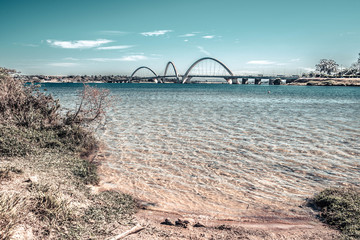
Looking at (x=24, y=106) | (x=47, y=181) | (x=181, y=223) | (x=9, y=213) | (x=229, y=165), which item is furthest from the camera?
(x=24, y=106)

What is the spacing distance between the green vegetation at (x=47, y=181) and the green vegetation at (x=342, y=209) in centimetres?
377

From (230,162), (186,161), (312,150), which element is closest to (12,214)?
(186,161)

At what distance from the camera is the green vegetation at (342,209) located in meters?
4.41

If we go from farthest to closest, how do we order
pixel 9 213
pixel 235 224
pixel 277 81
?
pixel 277 81
pixel 235 224
pixel 9 213

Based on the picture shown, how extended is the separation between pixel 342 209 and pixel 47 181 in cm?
581

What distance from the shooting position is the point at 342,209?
504cm

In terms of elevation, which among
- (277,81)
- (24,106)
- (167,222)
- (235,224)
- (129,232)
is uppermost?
(277,81)

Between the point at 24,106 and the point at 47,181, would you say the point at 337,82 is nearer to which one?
the point at 24,106

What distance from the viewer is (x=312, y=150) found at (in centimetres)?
984

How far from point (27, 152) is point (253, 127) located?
38.0ft

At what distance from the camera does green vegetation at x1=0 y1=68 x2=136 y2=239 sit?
12.1ft

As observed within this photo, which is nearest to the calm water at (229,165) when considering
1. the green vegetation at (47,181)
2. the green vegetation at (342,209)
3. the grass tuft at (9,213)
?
the green vegetation at (342,209)

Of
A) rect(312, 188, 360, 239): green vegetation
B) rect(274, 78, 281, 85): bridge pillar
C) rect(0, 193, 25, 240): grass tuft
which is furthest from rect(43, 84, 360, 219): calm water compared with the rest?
rect(274, 78, 281, 85): bridge pillar

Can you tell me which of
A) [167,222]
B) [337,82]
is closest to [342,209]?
[167,222]
